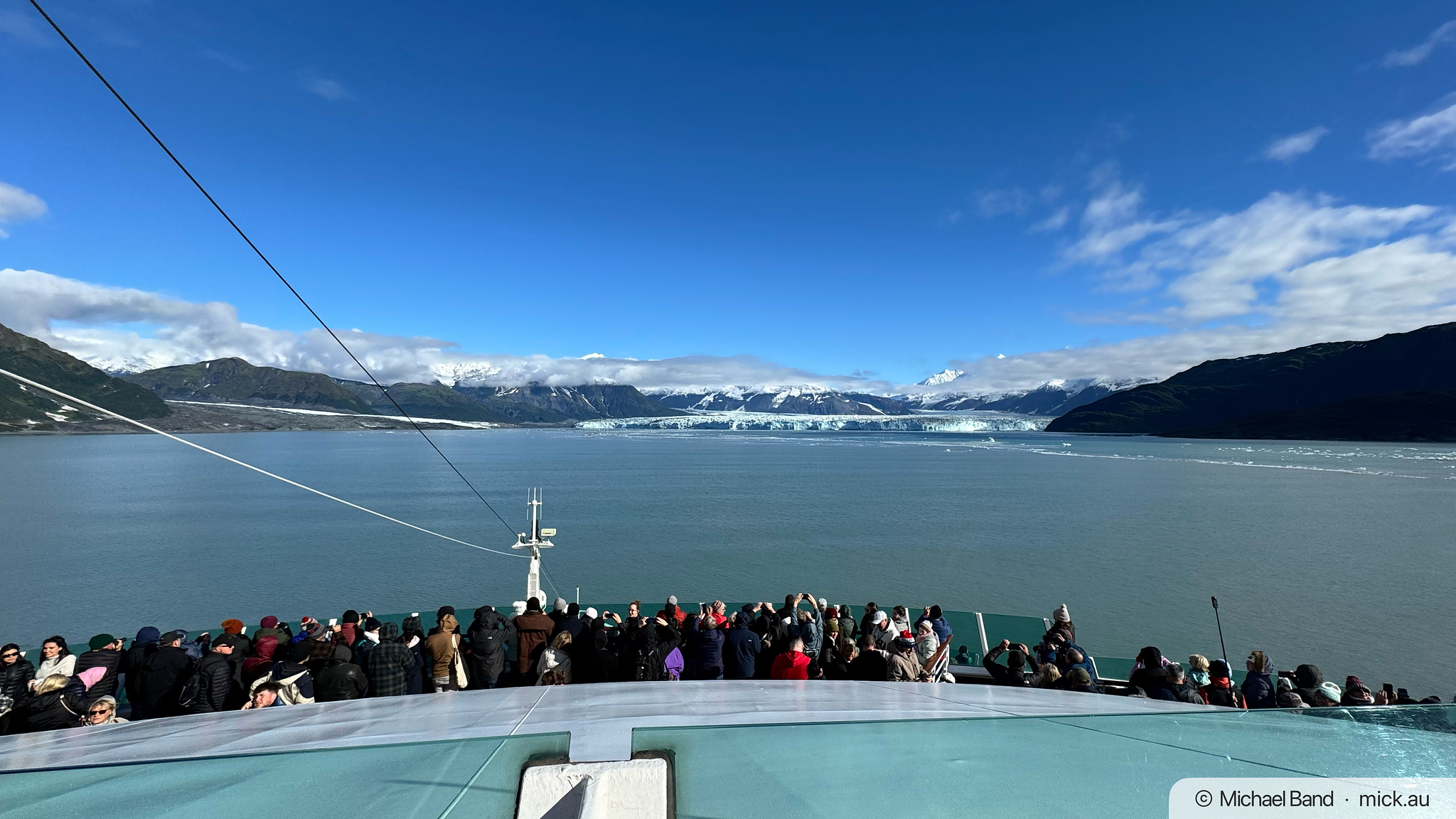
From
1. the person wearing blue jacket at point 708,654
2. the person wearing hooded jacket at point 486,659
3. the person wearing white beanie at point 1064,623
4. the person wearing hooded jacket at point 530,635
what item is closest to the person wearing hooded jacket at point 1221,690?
the person wearing white beanie at point 1064,623

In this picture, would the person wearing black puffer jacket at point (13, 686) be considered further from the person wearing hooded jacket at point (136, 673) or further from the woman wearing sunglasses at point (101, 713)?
the person wearing hooded jacket at point (136, 673)

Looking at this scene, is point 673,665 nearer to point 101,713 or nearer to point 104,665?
point 101,713

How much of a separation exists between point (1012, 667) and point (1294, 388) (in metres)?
219

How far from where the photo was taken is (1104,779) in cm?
290

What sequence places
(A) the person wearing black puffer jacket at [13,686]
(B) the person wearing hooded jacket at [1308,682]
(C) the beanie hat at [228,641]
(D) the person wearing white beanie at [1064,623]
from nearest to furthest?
(A) the person wearing black puffer jacket at [13,686]
(C) the beanie hat at [228,641]
(B) the person wearing hooded jacket at [1308,682]
(D) the person wearing white beanie at [1064,623]

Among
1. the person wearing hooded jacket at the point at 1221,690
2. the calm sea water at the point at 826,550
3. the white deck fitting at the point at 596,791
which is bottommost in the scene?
the calm sea water at the point at 826,550

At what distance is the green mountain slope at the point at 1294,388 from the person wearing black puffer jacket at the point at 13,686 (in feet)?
555

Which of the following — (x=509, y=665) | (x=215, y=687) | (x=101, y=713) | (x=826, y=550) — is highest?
(x=101, y=713)

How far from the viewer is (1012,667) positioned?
527 centimetres

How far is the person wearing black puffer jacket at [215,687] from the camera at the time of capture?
14.3ft

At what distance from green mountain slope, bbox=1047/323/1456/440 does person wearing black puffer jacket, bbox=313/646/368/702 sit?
550 ft

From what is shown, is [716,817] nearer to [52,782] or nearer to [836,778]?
[836,778]

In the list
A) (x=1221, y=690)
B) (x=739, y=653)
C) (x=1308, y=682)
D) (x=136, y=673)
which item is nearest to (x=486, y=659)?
(x=739, y=653)

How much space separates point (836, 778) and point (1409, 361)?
8912 inches
